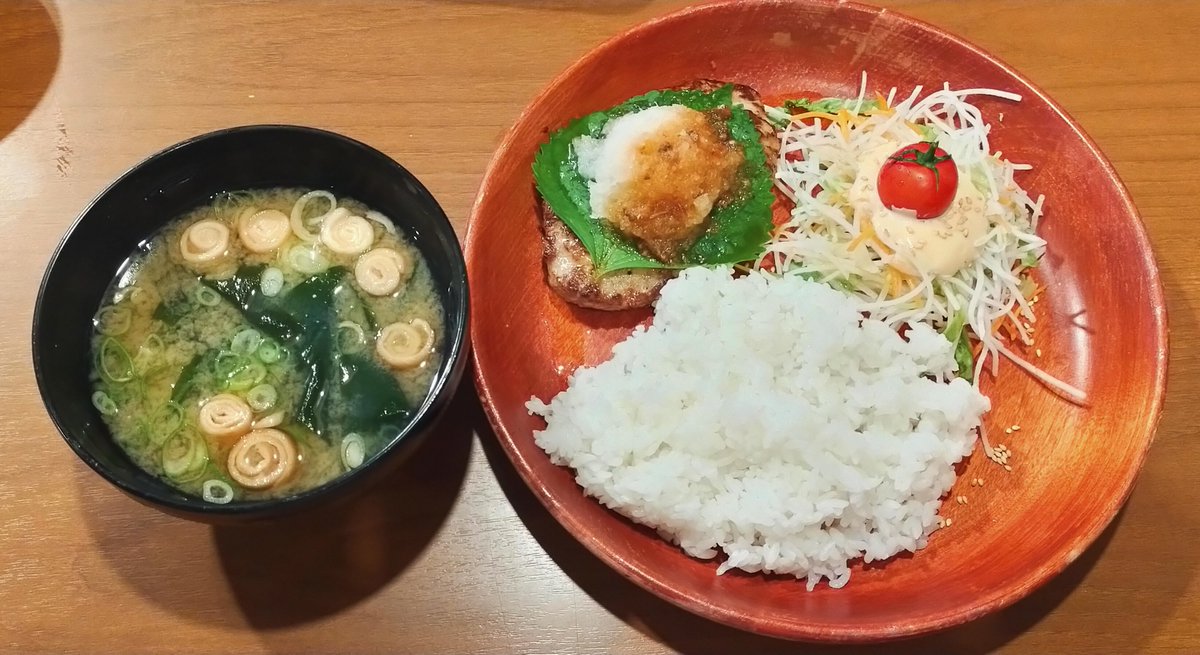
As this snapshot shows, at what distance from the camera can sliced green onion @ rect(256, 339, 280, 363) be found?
1.75 meters

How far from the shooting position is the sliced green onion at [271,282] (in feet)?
5.98

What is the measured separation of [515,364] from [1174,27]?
2.48 m

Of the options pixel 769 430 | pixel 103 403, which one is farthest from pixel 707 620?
pixel 103 403

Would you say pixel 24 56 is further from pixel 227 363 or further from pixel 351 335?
pixel 351 335

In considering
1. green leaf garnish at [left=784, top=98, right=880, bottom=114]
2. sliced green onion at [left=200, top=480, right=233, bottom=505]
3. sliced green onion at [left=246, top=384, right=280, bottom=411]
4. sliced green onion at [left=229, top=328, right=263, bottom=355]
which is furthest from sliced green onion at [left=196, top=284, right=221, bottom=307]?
green leaf garnish at [left=784, top=98, right=880, bottom=114]

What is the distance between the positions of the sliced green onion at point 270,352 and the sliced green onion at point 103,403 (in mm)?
311

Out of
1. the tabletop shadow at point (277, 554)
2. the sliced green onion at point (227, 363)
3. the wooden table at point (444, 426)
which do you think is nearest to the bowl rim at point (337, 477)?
the sliced green onion at point (227, 363)

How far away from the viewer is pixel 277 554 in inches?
76.6

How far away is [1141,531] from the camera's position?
6.71ft

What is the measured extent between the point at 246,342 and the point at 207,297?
0.51ft

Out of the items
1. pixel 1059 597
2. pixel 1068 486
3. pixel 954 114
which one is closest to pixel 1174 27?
pixel 954 114

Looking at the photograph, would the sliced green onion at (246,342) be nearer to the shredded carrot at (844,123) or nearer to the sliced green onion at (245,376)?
the sliced green onion at (245,376)

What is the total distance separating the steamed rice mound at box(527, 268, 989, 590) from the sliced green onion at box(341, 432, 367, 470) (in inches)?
18.5

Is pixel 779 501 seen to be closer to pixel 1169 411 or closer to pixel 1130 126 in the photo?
pixel 1169 411
